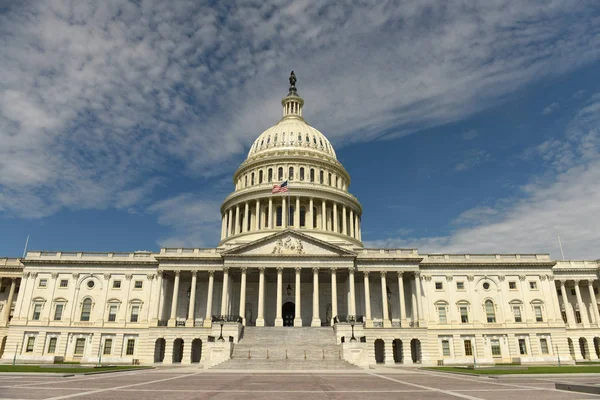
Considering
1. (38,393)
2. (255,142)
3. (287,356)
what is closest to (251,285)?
(287,356)

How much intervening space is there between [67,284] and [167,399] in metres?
54.1

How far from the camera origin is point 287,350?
1721 inches

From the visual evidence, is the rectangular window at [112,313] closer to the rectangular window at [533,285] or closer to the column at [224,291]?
the column at [224,291]

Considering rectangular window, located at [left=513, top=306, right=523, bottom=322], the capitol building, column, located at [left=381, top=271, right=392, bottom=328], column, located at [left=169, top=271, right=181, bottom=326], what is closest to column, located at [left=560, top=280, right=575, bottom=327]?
the capitol building

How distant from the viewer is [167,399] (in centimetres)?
1533

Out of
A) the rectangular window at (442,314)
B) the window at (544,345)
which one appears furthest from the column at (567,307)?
the rectangular window at (442,314)

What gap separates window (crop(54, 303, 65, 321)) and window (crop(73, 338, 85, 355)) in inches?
176

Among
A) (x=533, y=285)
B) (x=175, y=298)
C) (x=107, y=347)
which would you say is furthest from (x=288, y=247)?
(x=533, y=285)

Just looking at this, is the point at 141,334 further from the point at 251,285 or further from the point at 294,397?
Result: the point at 294,397

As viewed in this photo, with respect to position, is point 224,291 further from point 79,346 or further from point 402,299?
point 402,299

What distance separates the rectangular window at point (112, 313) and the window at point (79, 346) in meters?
4.23

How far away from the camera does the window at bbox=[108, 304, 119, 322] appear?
5966 centimetres

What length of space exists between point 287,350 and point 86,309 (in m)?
33.0

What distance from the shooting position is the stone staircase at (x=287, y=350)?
38844mm
